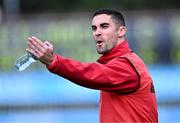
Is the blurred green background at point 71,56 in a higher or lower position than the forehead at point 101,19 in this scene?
lower

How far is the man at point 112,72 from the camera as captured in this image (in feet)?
18.1

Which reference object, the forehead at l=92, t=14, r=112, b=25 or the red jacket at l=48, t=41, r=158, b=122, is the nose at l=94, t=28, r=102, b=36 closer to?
the forehead at l=92, t=14, r=112, b=25

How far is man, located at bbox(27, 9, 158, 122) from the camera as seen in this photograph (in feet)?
18.1

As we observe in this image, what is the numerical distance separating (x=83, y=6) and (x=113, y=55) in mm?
25188

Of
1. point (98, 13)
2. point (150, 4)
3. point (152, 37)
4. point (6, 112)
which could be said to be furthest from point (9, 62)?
point (150, 4)

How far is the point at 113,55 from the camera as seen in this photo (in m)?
6.02

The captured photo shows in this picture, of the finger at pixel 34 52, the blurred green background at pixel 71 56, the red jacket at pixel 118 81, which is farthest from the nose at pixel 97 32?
the blurred green background at pixel 71 56

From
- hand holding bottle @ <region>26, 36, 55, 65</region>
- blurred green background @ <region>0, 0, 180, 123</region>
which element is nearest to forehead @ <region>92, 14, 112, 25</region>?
hand holding bottle @ <region>26, 36, 55, 65</region>

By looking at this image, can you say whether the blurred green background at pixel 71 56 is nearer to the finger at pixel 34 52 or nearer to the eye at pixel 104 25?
the eye at pixel 104 25

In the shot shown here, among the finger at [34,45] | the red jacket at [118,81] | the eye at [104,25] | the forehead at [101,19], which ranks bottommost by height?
the red jacket at [118,81]

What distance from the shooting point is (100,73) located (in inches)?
222

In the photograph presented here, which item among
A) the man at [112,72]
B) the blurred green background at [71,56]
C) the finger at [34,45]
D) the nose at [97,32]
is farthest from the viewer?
the blurred green background at [71,56]

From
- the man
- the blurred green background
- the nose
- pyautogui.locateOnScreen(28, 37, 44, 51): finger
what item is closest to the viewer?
pyautogui.locateOnScreen(28, 37, 44, 51): finger

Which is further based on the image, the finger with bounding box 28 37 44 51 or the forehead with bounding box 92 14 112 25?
the forehead with bounding box 92 14 112 25
